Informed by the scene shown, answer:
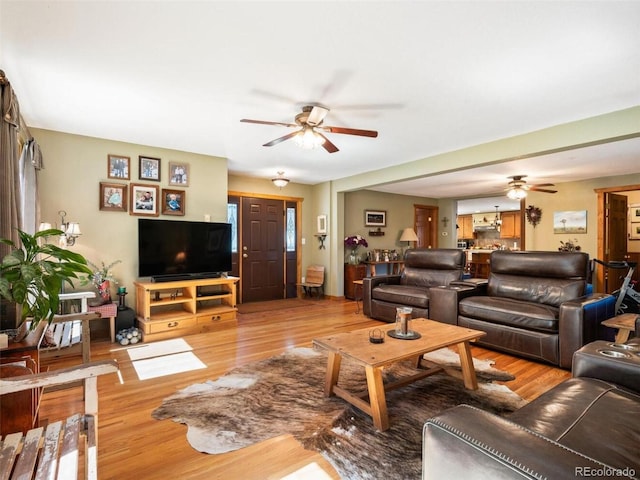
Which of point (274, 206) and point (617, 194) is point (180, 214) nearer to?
point (274, 206)

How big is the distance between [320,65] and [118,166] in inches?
124

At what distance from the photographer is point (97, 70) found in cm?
240

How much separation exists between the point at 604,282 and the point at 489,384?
17.1ft

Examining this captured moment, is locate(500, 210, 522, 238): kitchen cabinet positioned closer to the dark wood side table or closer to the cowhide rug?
the cowhide rug

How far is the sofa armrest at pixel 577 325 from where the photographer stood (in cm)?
287

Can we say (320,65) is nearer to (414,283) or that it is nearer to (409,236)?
(414,283)

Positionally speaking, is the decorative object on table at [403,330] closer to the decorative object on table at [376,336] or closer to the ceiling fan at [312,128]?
the decorative object on table at [376,336]

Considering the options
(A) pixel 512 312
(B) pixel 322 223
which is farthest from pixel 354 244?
(A) pixel 512 312

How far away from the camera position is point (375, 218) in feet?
25.1

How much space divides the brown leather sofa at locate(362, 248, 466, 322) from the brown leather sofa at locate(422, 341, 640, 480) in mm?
2522

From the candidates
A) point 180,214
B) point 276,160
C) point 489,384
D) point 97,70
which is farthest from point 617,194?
point 97,70

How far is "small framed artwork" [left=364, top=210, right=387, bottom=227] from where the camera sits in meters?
7.50

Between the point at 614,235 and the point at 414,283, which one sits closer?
the point at 414,283

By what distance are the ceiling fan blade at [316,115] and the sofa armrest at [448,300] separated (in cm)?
248
